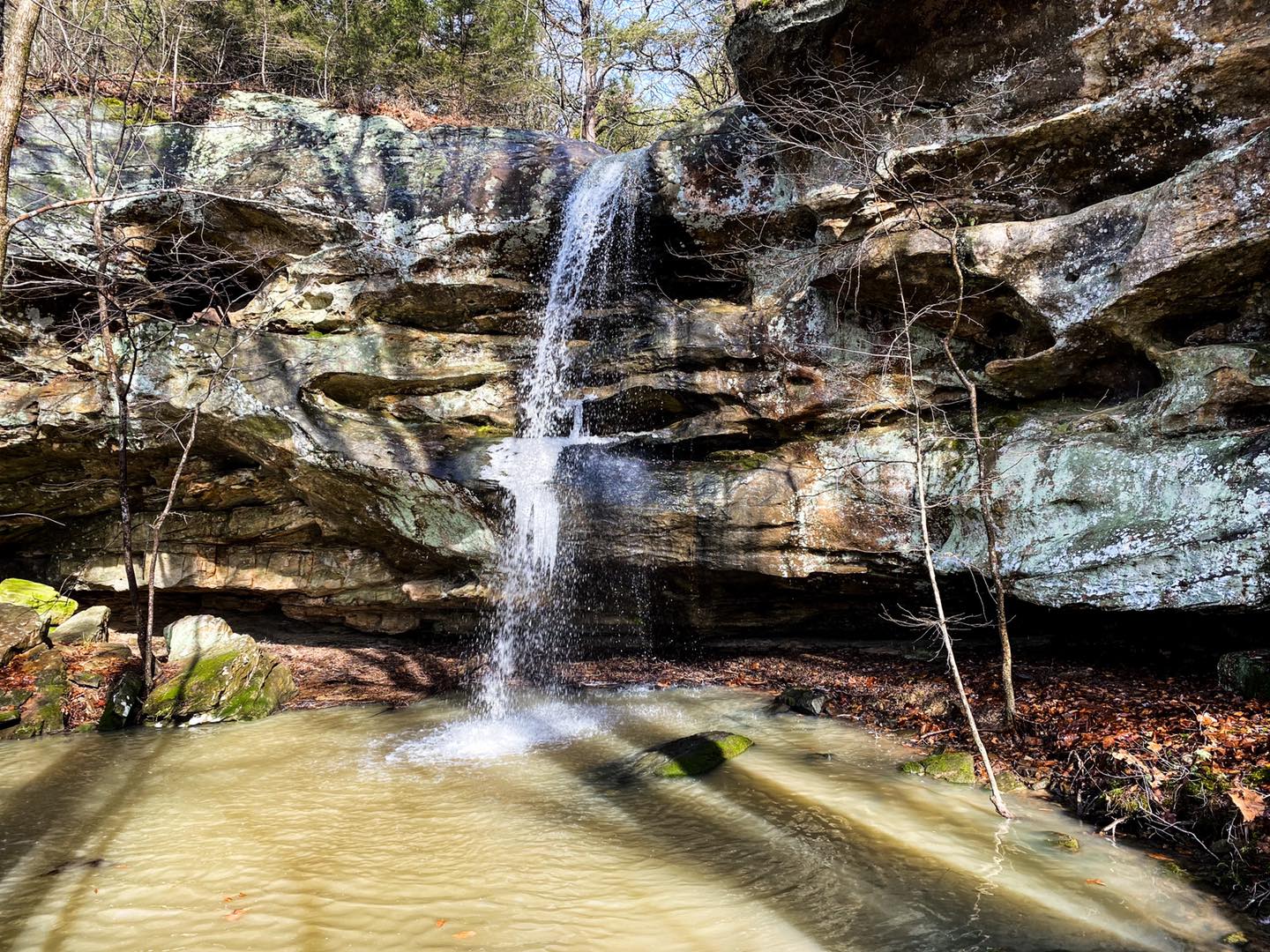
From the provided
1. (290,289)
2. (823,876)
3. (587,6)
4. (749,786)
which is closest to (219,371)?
(290,289)

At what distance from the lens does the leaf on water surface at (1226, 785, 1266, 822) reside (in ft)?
14.7

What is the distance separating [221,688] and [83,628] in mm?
3589

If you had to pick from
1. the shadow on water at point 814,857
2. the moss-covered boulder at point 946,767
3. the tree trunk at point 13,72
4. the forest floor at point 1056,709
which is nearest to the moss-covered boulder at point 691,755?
the shadow on water at point 814,857

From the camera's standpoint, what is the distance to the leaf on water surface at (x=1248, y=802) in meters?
4.49

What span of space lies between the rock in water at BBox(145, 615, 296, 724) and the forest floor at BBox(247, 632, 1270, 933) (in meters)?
0.64

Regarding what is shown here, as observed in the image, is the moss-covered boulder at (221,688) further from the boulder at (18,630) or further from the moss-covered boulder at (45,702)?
the boulder at (18,630)

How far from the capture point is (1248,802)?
4.57 meters

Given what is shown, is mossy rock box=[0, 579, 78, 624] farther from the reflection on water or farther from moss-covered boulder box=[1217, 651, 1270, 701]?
moss-covered boulder box=[1217, 651, 1270, 701]

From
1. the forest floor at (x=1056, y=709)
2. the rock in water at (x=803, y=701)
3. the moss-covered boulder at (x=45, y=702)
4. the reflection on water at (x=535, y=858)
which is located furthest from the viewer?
the rock in water at (x=803, y=701)

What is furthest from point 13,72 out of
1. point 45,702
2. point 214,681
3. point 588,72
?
point 588,72

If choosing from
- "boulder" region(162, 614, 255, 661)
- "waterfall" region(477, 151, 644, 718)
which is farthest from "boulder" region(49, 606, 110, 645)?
"waterfall" region(477, 151, 644, 718)

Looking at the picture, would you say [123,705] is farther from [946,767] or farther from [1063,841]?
[1063,841]

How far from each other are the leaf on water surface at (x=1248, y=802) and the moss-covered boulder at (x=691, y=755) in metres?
3.84

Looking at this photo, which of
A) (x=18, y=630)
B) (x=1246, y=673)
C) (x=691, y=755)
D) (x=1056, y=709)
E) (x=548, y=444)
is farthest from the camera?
(x=548, y=444)
